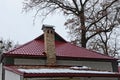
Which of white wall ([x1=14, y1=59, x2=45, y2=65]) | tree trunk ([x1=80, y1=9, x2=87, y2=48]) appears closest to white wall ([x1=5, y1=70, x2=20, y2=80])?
white wall ([x1=14, y1=59, x2=45, y2=65])

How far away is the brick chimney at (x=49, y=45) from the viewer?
1938cm

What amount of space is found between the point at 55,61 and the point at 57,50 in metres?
1.68

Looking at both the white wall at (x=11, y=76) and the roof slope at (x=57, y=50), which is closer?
the white wall at (x=11, y=76)

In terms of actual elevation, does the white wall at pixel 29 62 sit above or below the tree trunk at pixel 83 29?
below

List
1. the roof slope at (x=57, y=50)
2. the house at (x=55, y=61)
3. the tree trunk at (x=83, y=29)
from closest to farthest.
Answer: the house at (x=55, y=61) → the roof slope at (x=57, y=50) → the tree trunk at (x=83, y=29)

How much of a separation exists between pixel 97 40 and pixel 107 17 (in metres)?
5.89

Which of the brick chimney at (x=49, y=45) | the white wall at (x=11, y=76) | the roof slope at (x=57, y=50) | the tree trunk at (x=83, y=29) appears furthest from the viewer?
the tree trunk at (x=83, y=29)

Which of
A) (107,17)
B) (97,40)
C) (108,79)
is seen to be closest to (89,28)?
(107,17)

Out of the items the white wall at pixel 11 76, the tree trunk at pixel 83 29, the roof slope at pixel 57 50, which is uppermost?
the tree trunk at pixel 83 29

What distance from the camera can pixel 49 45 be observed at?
1978cm

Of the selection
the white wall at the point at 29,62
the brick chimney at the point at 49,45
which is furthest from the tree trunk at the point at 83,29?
the white wall at the point at 29,62

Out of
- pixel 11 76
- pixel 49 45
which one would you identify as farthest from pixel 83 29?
pixel 11 76

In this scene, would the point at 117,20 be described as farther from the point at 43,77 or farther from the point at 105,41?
the point at 43,77

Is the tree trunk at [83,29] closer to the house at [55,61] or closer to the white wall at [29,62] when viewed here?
the house at [55,61]
